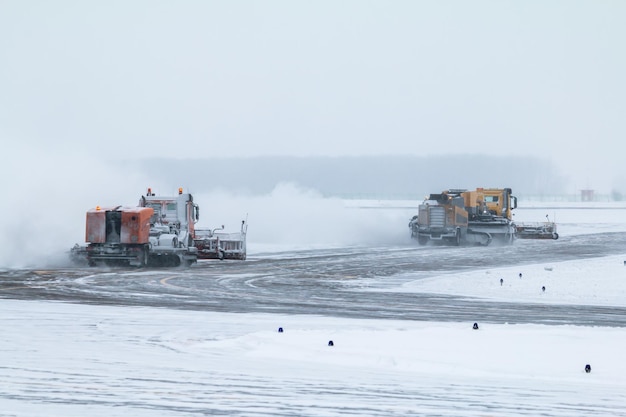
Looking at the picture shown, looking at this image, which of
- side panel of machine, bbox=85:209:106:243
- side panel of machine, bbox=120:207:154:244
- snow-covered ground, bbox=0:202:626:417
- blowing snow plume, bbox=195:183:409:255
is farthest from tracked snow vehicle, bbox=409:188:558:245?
snow-covered ground, bbox=0:202:626:417

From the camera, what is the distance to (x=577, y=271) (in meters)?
33.8

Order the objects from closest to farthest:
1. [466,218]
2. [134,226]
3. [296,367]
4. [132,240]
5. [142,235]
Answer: [296,367] → [134,226] → [132,240] → [142,235] → [466,218]

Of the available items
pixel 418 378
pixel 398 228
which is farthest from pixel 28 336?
pixel 398 228

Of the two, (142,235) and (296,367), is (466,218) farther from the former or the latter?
(296,367)

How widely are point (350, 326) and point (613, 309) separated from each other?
7.68 m

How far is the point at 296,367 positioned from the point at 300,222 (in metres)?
56.9

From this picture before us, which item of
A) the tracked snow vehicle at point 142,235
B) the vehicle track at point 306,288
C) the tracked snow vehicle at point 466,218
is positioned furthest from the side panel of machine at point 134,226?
the tracked snow vehicle at point 466,218

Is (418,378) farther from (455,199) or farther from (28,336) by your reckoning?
(455,199)

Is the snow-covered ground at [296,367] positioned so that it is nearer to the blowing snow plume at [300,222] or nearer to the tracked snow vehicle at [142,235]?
the tracked snow vehicle at [142,235]

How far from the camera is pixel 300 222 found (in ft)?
230

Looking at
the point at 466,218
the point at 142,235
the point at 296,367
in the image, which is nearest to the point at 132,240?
the point at 142,235

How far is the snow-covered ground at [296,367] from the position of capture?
10539mm

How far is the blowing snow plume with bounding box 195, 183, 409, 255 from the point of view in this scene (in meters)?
64.5

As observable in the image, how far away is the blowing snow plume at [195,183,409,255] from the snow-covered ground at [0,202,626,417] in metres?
40.7
